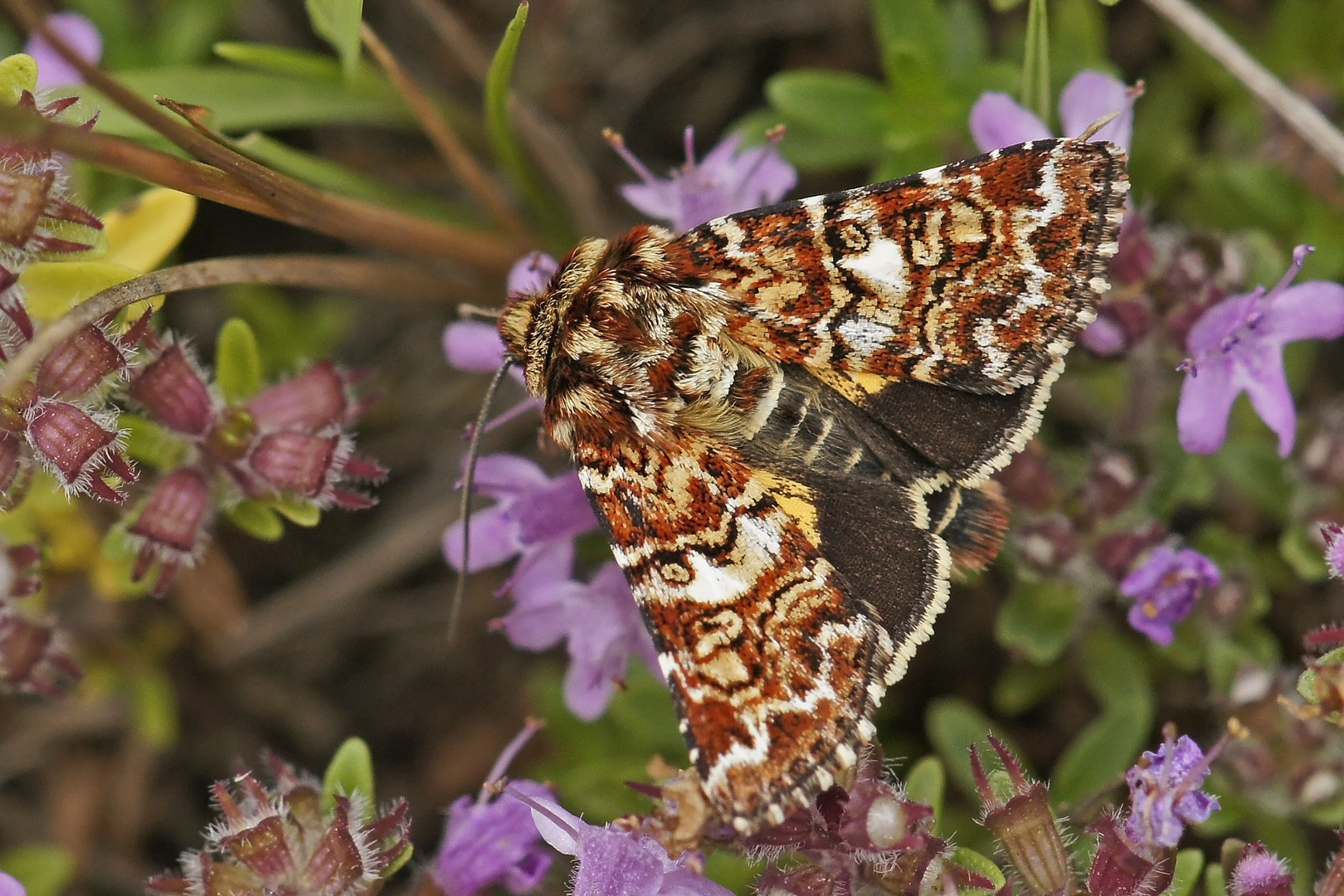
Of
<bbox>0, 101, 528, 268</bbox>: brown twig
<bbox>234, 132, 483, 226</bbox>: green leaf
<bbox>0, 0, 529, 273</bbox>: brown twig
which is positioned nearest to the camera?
<bbox>0, 101, 528, 268</bbox>: brown twig

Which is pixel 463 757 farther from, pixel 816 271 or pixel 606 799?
pixel 816 271

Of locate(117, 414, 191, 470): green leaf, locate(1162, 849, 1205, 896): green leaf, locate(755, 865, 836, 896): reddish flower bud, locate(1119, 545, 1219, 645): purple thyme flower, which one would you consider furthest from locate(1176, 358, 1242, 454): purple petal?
locate(117, 414, 191, 470): green leaf

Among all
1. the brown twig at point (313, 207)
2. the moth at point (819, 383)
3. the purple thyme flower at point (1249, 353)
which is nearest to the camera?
the brown twig at point (313, 207)

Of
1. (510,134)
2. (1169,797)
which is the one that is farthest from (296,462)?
(1169,797)

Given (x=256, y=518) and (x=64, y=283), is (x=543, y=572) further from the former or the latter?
(x=64, y=283)

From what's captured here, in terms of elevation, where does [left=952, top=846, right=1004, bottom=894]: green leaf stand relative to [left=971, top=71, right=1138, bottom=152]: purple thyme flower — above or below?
below

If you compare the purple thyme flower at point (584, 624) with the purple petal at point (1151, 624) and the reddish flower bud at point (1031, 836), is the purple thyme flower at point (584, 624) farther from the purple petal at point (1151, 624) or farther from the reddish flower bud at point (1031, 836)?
the purple petal at point (1151, 624)

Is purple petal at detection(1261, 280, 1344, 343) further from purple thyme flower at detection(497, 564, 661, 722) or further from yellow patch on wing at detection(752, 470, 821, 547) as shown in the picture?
purple thyme flower at detection(497, 564, 661, 722)

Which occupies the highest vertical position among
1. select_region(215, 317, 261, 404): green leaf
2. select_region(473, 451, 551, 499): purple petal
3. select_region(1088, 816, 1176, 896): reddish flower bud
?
select_region(215, 317, 261, 404): green leaf

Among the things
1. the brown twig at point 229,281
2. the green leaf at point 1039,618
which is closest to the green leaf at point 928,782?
the green leaf at point 1039,618
